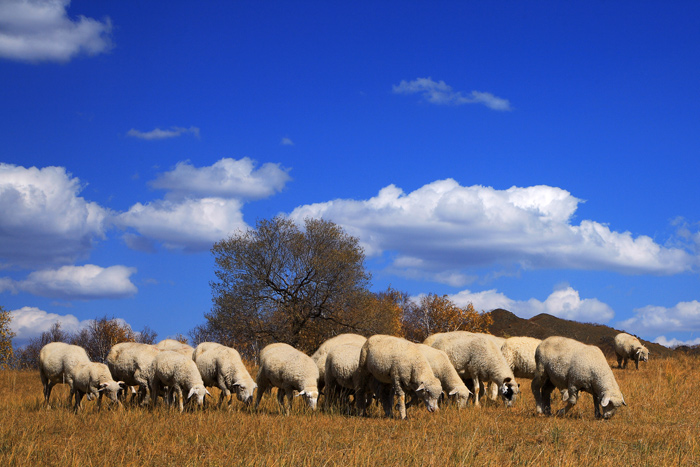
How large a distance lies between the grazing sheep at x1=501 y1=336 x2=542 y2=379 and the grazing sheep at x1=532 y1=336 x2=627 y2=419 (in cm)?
359

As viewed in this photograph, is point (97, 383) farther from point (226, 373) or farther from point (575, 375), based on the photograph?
point (575, 375)

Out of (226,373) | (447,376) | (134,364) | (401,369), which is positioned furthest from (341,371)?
(134,364)

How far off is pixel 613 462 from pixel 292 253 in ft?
99.6

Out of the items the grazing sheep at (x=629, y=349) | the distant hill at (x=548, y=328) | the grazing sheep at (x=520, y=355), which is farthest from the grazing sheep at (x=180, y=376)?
the distant hill at (x=548, y=328)

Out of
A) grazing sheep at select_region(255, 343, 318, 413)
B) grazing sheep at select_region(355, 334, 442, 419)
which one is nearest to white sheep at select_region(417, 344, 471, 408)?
grazing sheep at select_region(355, 334, 442, 419)

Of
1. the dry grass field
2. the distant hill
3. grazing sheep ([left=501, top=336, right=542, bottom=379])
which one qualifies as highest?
the distant hill

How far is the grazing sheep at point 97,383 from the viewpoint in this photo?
16.7 m

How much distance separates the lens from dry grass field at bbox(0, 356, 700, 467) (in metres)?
9.16

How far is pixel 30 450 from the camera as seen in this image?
31.1 feet

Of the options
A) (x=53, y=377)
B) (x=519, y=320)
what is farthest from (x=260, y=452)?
(x=519, y=320)

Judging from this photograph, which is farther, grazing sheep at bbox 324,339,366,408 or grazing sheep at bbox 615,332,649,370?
grazing sheep at bbox 615,332,649,370

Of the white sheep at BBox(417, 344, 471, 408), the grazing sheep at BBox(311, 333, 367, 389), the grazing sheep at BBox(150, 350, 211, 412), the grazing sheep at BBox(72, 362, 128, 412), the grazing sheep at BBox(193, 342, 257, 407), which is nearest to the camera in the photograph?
the white sheep at BBox(417, 344, 471, 408)

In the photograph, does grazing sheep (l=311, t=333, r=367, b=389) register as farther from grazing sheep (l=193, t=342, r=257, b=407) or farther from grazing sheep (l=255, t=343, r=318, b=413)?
grazing sheep (l=193, t=342, r=257, b=407)

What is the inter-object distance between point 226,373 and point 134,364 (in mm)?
3164
